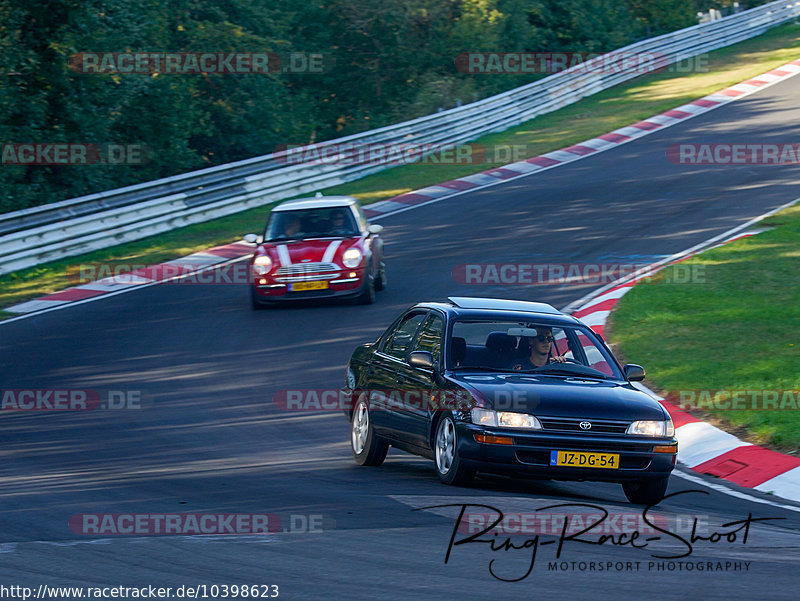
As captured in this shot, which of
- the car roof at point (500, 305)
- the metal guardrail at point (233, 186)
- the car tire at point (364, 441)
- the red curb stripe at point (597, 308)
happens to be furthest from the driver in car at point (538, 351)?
the metal guardrail at point (233, 186)

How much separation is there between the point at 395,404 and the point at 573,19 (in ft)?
117

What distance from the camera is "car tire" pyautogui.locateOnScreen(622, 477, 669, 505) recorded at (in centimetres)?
819

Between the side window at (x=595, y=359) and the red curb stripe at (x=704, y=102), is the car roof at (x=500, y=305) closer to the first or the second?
the side window at (x=595, y=359)

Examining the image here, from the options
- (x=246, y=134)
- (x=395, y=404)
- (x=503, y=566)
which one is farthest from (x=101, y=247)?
(x=503, y=566)

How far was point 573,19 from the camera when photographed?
42.4m

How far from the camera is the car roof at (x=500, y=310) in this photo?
929cm

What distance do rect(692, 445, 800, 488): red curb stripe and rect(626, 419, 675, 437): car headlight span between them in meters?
1.22

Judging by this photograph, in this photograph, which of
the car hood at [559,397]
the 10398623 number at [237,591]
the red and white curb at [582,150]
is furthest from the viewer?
the red and white curb at [582,150]

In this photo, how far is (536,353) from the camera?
355 inches

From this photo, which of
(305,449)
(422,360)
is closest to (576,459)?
(422,360)

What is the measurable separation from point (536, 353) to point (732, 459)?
2.10m

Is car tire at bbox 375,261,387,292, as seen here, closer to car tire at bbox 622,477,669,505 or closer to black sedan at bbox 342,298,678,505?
black sedan at bbox 342,298,678,505

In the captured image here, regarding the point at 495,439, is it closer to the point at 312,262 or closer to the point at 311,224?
the point at 312,262

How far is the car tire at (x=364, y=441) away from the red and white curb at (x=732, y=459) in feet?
8.77
